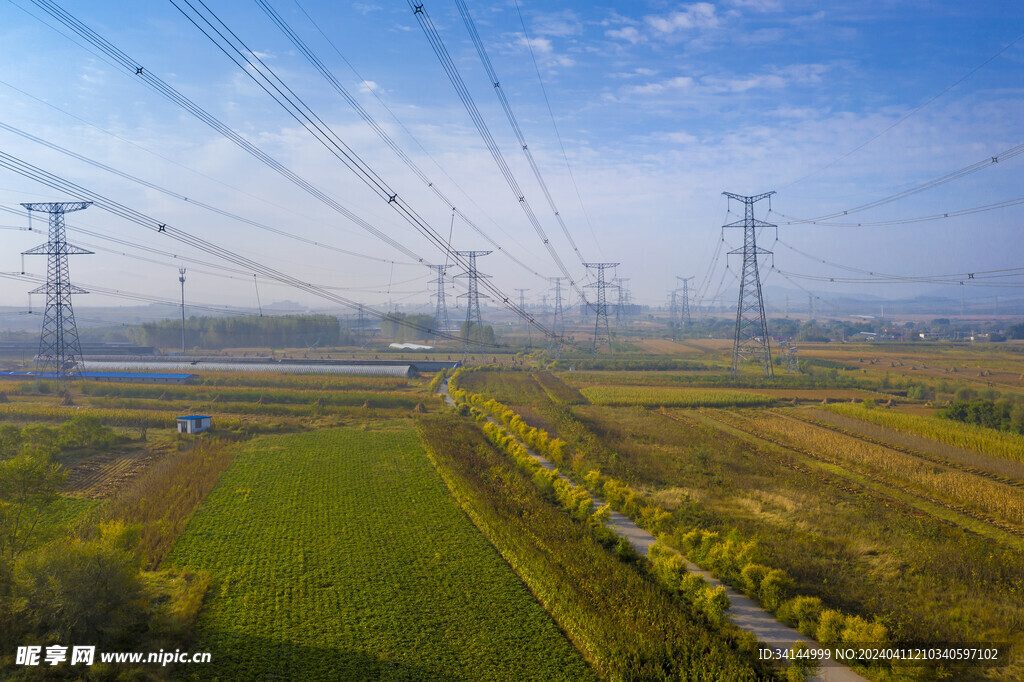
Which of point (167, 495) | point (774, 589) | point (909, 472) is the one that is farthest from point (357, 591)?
point (909, 472)

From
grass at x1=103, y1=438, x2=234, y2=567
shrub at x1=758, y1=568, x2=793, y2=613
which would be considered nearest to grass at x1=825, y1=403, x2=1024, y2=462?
shrub at x1=758, y1=568, x2=793, y2=613

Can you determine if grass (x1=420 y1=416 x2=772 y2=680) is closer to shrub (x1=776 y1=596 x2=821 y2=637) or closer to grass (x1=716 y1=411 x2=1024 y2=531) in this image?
shrub (x1=776 y1=596 x2=821 y2=637)

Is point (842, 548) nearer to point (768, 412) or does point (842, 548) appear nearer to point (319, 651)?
point (319, 651)

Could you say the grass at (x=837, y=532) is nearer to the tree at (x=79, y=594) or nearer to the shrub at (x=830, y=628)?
the shrub at (x=830, y=628)

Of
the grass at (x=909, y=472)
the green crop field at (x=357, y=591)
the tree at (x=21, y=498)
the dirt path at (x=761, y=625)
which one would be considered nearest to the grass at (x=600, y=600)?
the green crop field at (x=357, y=591)

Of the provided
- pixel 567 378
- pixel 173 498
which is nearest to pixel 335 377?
pixel 567 378

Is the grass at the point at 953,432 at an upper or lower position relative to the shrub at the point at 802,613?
upper
